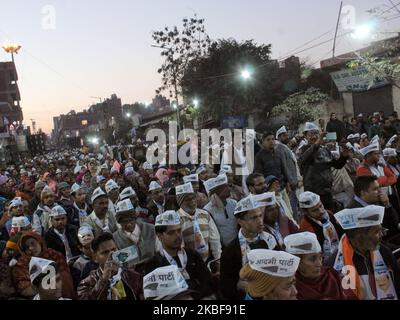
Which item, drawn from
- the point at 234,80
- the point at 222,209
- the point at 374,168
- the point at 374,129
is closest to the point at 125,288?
the point at 222,209

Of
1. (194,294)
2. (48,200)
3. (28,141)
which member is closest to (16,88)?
(28,141)

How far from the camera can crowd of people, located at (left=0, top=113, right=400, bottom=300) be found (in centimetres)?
364

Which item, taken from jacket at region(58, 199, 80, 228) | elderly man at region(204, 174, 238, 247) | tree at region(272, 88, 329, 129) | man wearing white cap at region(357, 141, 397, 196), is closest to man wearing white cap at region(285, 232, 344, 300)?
elderly man at region(204, 174, 238, 247)

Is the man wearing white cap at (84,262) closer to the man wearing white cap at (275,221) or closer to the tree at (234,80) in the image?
the man wearing white cap at (275,221)

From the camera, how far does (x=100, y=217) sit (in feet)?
22.3

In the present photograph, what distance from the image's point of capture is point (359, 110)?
997 inches

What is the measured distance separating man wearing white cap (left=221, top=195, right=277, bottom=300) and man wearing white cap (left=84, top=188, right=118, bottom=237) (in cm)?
247

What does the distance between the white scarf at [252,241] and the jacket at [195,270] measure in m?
0.40

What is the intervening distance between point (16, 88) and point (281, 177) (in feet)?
280

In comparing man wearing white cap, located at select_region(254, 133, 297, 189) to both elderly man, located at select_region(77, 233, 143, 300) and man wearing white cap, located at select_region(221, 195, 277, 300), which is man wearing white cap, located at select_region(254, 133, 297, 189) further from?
elderly man, located at select_region(77, 233, 143, 300)

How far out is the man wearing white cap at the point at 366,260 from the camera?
147 inches

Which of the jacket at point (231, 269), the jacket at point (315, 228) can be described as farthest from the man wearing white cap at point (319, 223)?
the jacket at point (231, 269)
